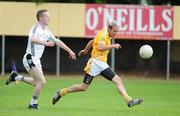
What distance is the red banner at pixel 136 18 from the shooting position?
30.9 metres

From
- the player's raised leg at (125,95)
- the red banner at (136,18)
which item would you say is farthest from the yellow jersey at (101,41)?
the red banner at (136,18)

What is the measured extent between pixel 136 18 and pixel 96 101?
503 inches

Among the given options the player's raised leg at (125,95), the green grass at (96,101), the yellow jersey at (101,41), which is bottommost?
the green grass at (96,101)

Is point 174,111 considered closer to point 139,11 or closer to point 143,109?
point 143,109

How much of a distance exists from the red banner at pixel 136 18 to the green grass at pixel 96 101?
16.0ft

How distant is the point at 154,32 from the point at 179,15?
1.34 metres

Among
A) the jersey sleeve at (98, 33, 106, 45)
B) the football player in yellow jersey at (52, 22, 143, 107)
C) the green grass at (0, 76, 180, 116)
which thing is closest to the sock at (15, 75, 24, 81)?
the green grass at (0, 76, 180, 116)

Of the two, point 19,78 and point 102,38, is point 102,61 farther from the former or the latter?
point 19,78

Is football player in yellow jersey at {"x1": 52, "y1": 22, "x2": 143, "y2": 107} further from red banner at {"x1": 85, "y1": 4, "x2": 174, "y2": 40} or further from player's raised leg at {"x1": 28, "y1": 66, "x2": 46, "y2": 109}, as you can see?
red banner at {"x1": 85, "y1": 4, "x2": 174, "y2": 40}

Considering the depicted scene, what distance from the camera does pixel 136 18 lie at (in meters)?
31.0

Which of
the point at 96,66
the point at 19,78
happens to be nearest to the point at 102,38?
the point at 96,66

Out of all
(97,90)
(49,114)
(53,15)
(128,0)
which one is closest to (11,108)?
(49,114)

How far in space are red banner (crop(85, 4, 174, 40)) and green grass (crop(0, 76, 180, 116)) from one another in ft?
16.0

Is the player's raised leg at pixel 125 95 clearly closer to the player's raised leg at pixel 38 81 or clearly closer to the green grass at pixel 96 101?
the green grass at pixel 96 101
